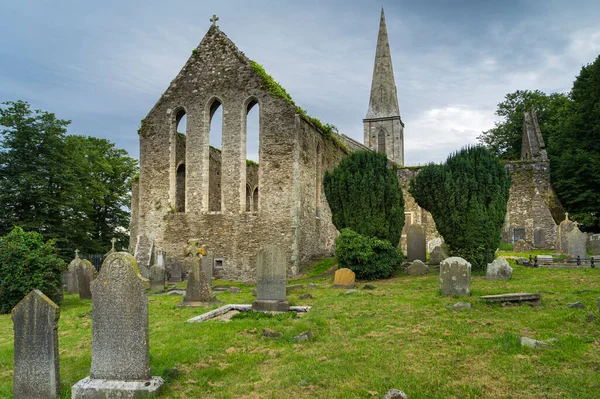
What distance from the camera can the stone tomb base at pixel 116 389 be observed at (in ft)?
16.5

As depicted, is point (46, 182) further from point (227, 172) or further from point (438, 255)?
point (438, 255)

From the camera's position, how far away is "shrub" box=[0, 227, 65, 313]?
11922mm

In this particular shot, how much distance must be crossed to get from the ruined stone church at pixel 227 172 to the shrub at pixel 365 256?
3.24 metres

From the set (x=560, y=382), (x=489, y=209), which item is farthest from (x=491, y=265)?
(x=560, y=382)

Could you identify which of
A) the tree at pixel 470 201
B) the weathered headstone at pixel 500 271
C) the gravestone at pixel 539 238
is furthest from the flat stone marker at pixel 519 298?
the gravestone at pixel 539 238

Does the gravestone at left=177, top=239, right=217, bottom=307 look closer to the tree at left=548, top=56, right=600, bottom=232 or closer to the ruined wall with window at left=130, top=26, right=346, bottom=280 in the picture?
the ruined wall with window at left=130, top=26, right=346, bottom=280

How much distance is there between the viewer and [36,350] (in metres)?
5.20

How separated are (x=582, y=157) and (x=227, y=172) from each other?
2071 cm

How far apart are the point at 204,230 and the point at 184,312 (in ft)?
29.6

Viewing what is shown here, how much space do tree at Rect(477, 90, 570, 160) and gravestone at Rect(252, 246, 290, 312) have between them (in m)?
32.7

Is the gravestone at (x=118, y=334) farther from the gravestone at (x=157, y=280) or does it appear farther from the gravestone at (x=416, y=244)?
the gravestone at (x=416, y=244)

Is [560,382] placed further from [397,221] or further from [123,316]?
[397,221]

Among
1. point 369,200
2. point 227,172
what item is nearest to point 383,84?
point 227,172

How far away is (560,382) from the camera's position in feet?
16.4
